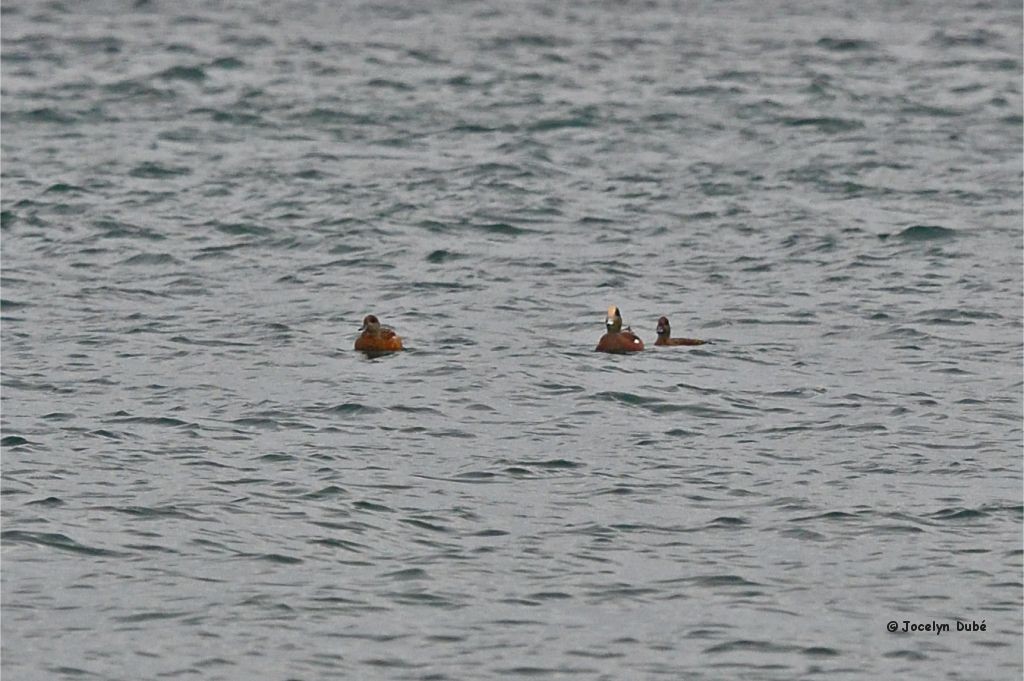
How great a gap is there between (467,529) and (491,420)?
9.60ft

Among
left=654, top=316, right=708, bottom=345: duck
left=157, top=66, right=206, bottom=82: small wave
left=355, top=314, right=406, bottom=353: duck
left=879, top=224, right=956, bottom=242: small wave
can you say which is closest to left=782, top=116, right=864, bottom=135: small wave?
left=879, top=224, right=956, bottom=242: small wave

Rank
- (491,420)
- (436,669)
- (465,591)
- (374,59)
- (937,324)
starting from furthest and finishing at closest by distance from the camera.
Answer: (374,59) → (937,324) → (491,420) → (465,591) → (436,669)

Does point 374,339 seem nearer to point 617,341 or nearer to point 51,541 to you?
point 617,341

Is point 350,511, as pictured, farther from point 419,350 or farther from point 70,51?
point 70,51

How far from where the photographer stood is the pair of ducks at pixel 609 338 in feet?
59.9

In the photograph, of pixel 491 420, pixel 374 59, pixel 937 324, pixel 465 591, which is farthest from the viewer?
pixel 374 59

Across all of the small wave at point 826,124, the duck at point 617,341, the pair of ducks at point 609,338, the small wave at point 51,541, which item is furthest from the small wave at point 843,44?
the small wave at point 51,541

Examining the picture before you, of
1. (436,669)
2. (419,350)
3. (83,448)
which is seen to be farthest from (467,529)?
(419,350)

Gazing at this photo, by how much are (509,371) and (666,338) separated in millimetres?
1746

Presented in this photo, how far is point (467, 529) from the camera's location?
13430 millimetres

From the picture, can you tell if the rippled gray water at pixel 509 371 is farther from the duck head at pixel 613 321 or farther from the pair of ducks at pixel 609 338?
the duck head at pixel 613 321

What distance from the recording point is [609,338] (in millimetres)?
18500

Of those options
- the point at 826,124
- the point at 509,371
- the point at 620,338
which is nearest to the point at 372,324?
the point at 509,371

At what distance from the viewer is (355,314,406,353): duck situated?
1823cm
